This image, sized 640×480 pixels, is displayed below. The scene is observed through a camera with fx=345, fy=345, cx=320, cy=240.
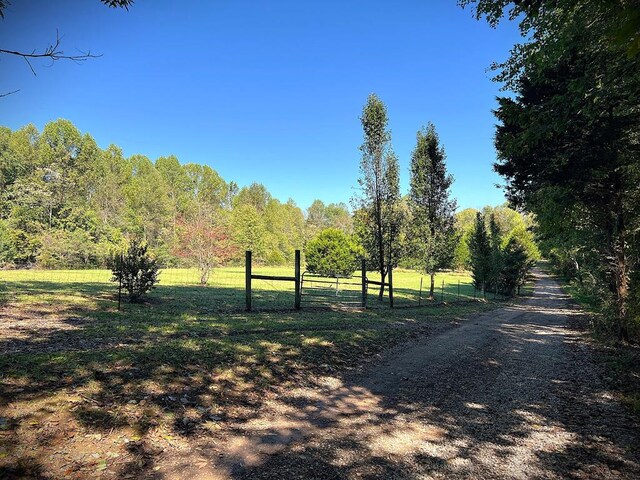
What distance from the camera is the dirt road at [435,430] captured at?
3379mm

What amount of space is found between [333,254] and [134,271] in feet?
105

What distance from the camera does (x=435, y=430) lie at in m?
4.23

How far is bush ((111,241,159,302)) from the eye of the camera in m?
12.7

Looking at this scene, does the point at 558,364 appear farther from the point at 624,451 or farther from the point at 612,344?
the point at 624,451

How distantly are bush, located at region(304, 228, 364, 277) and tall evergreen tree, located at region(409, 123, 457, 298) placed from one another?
1843cm

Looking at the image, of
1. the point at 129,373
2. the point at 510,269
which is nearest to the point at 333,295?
the point at 129,373

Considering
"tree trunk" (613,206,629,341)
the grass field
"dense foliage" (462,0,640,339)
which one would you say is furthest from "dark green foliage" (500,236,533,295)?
the grass field

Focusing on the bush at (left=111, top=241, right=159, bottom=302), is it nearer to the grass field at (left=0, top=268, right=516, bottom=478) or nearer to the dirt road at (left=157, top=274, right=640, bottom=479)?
the grass field at (left=0, top=268, right=516, bottom=478)

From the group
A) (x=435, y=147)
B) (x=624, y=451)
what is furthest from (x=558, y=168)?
(x=435, y=147)

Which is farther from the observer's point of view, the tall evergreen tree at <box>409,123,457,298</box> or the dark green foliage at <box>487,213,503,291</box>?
the dark green foliage at <box>487,213,503,291</box>

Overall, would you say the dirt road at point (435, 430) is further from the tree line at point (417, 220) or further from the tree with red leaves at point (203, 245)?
the tree with red leaves at point (203, 245)

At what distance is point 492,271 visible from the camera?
97.6 feet

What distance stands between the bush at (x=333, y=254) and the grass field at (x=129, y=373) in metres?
33.2

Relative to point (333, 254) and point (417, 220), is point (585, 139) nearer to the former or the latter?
point (417, 220)
